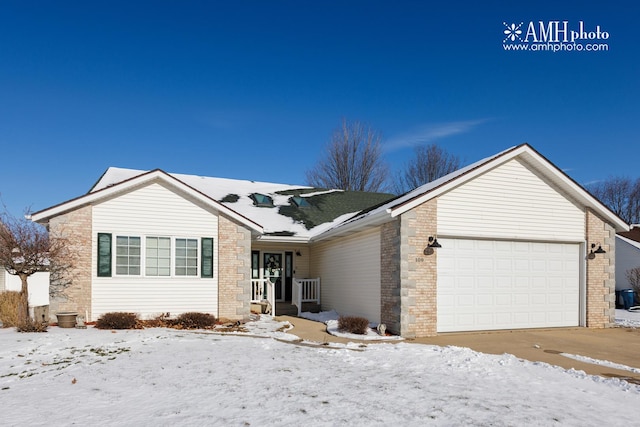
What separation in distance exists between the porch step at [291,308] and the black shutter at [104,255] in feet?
20.9

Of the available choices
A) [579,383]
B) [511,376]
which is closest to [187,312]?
[511,376]

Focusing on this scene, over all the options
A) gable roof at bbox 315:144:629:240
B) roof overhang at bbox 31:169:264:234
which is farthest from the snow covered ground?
roof overhang at bbox 31:169:264:234

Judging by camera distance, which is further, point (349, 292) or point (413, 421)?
point (349, 292)

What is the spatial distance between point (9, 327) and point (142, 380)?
26.1 ft

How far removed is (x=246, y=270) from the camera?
47.3 feet

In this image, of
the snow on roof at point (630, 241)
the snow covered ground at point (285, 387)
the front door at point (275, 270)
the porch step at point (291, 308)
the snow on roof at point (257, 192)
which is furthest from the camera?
the snow on roof at point (630, 241)

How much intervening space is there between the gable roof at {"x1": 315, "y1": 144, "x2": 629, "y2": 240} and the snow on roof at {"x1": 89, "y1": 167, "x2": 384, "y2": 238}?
12.4 ft

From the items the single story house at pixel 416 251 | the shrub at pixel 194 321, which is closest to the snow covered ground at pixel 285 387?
the shrub at pixel 194 321

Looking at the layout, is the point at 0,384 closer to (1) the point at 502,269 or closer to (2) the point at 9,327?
(2) the point at 9,327

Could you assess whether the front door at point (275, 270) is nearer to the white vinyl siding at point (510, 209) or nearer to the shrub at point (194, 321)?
the shrub at point (194, 321)

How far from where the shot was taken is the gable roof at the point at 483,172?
11922mm

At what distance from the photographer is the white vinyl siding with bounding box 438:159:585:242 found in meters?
12.6

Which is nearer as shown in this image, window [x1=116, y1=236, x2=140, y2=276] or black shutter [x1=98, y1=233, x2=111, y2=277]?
black shutter [x1=98, y1=233, x2=111, y2=277]

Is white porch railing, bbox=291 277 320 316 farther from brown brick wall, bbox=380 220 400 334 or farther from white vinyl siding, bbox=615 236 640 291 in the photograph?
white vinyl siding, bbox=615 236 640 291
